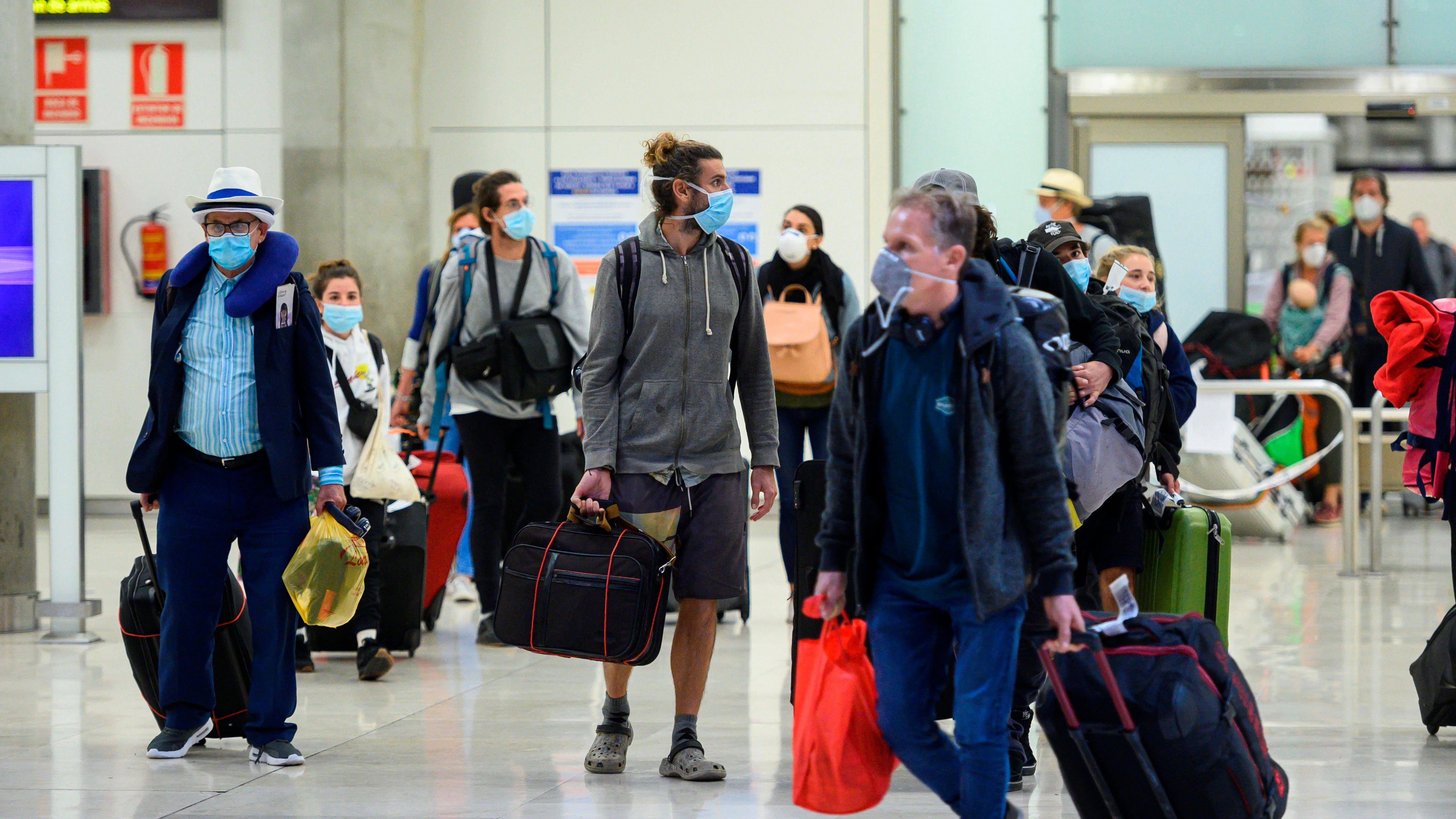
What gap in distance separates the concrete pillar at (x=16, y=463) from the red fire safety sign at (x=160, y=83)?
4767 mm

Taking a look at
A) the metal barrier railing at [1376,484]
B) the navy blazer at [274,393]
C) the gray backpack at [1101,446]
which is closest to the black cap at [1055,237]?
the gray backpack at [1101,446]

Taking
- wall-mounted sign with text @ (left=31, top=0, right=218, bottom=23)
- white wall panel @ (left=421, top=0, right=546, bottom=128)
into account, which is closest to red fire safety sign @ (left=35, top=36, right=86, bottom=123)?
wall-mounted sign with text @ (left=31, top=0, right=218, bottom=23)

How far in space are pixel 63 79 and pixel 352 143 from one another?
99.3 inches

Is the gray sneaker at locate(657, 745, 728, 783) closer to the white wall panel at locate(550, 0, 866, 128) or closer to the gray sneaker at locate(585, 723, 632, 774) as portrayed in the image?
the gray sneaker at locate(585, 723, 632, 774)

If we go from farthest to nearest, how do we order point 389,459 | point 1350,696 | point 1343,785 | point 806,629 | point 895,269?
point 389,459
point 1350,696
point 806,629
point 1343,785
point 895,269

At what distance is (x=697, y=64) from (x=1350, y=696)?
773 cm

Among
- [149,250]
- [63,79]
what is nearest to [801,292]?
[149,250]

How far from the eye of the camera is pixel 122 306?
1277 cm

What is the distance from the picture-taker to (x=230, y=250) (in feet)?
16.5

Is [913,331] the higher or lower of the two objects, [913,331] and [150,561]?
the higher

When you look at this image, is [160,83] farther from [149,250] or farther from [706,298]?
[706,298]

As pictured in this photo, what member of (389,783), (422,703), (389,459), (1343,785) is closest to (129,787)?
(389,783)

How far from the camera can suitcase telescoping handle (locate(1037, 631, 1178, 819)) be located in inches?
143

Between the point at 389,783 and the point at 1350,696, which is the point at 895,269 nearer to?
the point at 389,783
